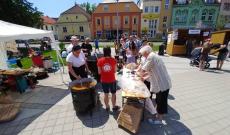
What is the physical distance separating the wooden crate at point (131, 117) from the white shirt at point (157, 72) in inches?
24.9

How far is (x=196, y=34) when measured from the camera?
14445mm

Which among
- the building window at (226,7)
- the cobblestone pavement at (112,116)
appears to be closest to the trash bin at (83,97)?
the cobblestone pavement at (112,116)

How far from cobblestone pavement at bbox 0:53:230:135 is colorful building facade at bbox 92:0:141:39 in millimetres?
33314

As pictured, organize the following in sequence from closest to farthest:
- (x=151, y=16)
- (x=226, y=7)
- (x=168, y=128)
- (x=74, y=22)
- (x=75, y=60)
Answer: (x=168, y=128) < (x=75, y=60) < (x=226, y=7) < (x=151, y=16) < (x=74, y=22)

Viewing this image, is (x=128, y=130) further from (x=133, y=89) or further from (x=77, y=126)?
(x=77, y=126)

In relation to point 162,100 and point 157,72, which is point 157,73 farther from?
point 162,100

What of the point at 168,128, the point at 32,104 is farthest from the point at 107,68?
the point at 32,104

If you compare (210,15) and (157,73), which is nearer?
(157,73)

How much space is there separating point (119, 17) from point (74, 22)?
506 inches

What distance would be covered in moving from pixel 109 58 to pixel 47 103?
289 cm

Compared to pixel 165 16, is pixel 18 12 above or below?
below

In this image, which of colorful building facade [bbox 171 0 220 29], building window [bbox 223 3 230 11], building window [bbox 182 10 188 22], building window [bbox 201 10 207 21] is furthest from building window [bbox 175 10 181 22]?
building window [bbox 223 3 230 11]

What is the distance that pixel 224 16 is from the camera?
34.5 meters

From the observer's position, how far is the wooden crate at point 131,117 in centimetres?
347
